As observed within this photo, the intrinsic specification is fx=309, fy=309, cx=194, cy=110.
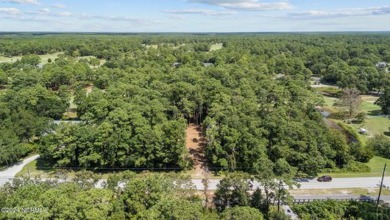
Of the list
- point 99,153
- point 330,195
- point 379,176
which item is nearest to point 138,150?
point 99,153

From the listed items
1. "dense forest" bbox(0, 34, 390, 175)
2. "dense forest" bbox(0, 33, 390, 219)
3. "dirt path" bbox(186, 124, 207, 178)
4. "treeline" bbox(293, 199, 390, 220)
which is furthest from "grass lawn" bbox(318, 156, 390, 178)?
"dirt path" bbox(186, 124, 207, 178)

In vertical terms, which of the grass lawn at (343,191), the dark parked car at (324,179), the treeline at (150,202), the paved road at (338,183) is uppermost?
the treeline at (150,202)

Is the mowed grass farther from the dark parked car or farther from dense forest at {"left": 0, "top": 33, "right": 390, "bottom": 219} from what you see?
the dark parked car

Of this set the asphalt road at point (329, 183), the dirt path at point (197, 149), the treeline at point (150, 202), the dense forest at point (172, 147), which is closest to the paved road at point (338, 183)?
the asphalt road at point (329, 183)

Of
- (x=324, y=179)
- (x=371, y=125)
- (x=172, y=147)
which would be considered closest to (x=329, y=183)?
(x=324, y=179)

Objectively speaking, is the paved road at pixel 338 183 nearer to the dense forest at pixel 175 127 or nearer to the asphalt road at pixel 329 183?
the asphalt road at pixel 329 183

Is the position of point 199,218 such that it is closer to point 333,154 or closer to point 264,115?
point 333,154
